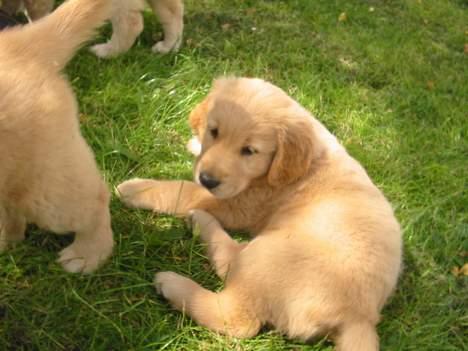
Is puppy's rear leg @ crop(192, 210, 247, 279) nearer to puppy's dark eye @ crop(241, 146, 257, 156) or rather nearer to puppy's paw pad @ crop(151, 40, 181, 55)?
puppy's dark eye @ crop(241, 146, 257, 156)

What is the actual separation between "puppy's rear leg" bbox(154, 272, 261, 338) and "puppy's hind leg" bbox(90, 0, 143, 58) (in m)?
1.95

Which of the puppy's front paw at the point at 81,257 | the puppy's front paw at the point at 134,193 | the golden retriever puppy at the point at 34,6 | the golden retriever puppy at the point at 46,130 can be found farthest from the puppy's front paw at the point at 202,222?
the golden retriever puppy at the point at 34,6

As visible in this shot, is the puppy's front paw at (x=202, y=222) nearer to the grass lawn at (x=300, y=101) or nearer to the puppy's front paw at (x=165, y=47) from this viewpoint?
A: the grass lawn at (x=300, y=101)

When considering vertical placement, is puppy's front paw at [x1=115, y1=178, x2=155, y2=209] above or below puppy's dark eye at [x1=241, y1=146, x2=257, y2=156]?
below

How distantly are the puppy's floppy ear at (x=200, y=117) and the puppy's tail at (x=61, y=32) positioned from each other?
898 millimetres

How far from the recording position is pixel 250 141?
266cm

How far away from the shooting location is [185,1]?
4.82 m

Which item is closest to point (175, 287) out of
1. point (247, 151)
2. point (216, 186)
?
point (216, 186)

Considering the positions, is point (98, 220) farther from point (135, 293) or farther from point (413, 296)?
point (413, 296)

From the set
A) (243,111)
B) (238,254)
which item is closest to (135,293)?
(238,254)

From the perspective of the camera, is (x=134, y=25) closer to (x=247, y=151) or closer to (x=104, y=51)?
(x=104, y=51)

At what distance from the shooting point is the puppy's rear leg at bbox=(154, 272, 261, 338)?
2.26 metres

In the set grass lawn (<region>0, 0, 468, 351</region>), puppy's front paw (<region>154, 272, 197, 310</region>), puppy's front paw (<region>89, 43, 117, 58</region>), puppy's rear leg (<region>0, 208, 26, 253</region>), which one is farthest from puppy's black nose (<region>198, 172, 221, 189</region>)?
puppy's front paw (<region>89, 43, 117, 58</region>)

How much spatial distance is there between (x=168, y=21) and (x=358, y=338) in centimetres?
276
